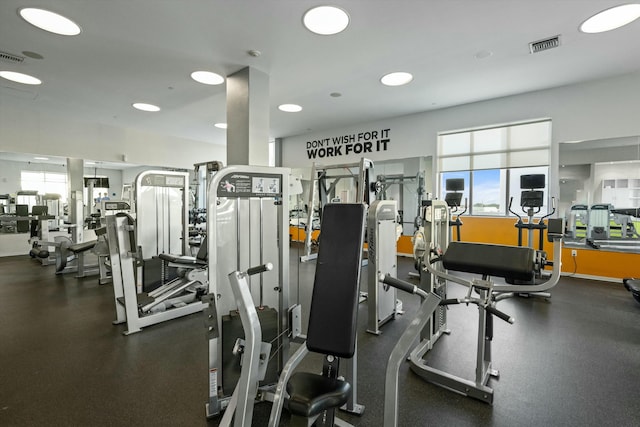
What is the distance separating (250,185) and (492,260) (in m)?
1.72

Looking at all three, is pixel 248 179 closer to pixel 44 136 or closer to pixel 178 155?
pixel 44 136

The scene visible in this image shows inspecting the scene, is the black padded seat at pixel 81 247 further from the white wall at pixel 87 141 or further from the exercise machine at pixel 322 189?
the exercise machine at pixel 322 189

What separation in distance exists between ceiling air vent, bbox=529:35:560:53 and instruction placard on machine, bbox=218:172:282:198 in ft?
12.4

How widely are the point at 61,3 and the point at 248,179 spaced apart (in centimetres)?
279

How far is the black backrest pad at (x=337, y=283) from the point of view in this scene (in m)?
1.35

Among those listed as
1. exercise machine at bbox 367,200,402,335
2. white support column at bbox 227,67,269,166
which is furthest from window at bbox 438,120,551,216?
white support column at bbox 227,67,269,166

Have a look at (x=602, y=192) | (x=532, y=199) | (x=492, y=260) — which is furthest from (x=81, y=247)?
(x=602, y=192)

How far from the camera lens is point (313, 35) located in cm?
345

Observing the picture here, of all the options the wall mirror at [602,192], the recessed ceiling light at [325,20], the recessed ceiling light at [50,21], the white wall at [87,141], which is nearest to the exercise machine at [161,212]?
the recessed ceiling light at [50,21]

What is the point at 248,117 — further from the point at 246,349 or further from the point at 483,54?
the point at 246,349

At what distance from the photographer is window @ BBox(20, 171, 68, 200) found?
759cm

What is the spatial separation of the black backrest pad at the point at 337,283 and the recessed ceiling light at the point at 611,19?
383cm

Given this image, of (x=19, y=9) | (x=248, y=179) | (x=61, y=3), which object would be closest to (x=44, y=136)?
(x=19, y=9)

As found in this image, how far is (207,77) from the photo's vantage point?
182 inches
